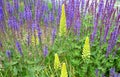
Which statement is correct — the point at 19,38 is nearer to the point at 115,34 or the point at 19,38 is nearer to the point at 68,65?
the point at 68,65

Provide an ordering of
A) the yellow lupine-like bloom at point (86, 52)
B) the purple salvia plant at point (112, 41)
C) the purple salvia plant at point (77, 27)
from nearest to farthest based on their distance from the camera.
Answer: the yellow lupine-like bloom at point (86, 52) < the purple salvia plant at point (112, 41) < the purple salvia plant at point (77, 27)

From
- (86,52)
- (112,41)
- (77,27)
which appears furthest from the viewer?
(77,27)

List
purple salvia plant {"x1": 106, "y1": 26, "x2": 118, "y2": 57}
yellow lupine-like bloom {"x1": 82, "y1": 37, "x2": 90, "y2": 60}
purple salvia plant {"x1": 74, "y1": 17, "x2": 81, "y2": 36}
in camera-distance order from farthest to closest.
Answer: purple salvia plant {"x1": 74, "y1": 17, "x2": 81, "y2": 36} → purple salvia plant {"x1": 106, "y1": 26, "x2": 118, "y2": 57} → yellow lupine-like bloom {"x1": 82, "y1": 37, "x2": 90, "y2": 60}

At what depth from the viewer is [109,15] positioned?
12.2 ft

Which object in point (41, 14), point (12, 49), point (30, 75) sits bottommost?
point (30, 75)

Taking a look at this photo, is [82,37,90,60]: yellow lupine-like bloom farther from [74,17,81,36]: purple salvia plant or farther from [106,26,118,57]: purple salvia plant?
[74,17,81,36]: purple salvia plant

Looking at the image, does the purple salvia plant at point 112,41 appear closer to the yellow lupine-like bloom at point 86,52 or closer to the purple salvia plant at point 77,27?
the yellow lupine-like bloom at point 86,52

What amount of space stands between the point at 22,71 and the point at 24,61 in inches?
5.2

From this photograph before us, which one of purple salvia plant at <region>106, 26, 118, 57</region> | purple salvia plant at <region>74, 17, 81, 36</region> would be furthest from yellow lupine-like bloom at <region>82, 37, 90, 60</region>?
purple salvia plant at <region>74, 17, 81, 36</region>

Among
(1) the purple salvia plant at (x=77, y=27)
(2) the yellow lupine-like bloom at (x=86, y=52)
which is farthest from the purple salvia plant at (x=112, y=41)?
(1) the purple salvia plant at (x=77, y=27)

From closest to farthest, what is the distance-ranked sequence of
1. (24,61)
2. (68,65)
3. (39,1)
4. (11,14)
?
(24,61), (68,65), (11,14), (39,1)

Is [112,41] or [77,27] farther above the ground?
[77,27]

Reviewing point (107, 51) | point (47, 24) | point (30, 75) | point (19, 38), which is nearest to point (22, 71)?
point (30, 75)

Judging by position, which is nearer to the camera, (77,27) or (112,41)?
(112,41)
